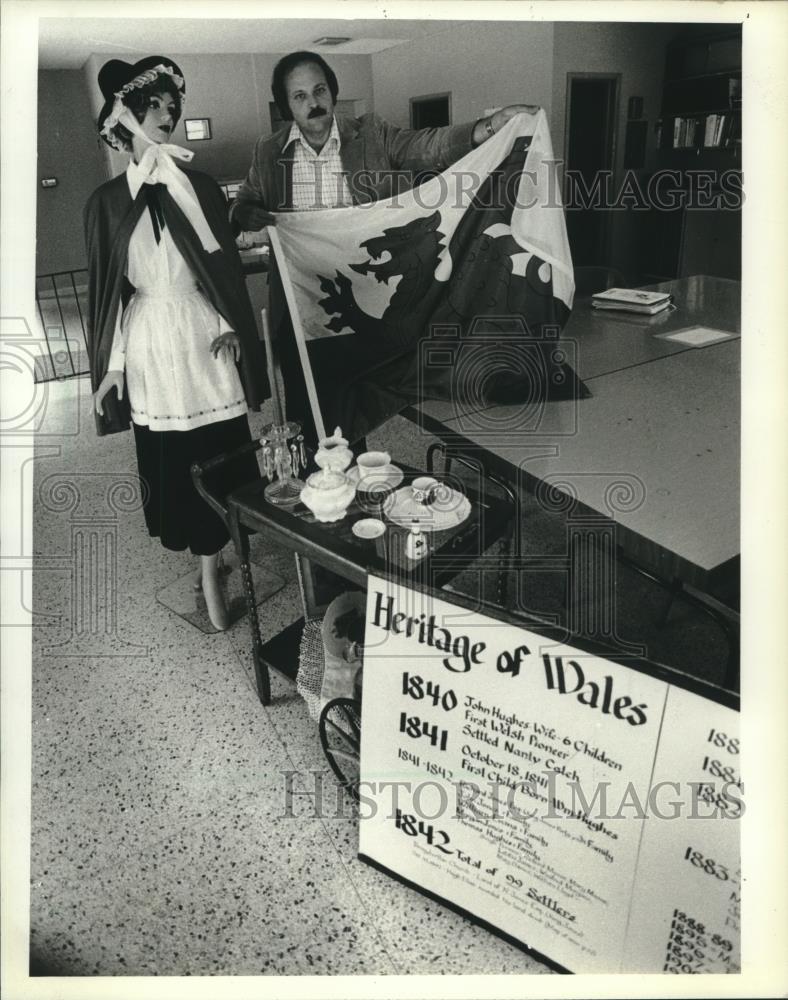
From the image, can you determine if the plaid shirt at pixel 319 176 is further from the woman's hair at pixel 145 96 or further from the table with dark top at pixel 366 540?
the table with dark top at pixel 366 540

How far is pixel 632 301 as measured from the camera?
3.16m

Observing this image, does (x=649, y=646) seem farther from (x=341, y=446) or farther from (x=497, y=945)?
(x=341, y=446)

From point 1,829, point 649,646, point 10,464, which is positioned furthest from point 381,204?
point 1,829

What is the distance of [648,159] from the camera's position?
4438 millimetres

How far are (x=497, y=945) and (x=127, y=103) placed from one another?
2156 millimetres

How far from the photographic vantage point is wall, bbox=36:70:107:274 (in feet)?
4.67

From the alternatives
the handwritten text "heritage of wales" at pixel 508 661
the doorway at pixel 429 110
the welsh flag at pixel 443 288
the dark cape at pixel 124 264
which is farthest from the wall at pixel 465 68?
the handwritten text "heritage of wales" at pixel 508 661

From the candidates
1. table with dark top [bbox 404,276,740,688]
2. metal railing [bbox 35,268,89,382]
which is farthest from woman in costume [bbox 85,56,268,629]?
table with dark top [bbox 404,276,740,688]

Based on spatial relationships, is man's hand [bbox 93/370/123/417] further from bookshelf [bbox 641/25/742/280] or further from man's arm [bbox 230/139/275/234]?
bookshelf [bbox 641/25/742/280]

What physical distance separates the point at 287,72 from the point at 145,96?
1.21 feet

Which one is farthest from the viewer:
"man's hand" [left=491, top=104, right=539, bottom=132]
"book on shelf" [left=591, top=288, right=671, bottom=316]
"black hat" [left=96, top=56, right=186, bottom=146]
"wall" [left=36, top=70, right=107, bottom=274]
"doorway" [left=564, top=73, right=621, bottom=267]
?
"doorway" [left=564, top=73, right=621, bottom=267]

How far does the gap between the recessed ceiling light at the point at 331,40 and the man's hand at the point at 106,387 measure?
3.37 ft

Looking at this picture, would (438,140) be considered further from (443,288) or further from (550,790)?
(550,790)

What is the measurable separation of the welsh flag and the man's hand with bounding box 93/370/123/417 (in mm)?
549
